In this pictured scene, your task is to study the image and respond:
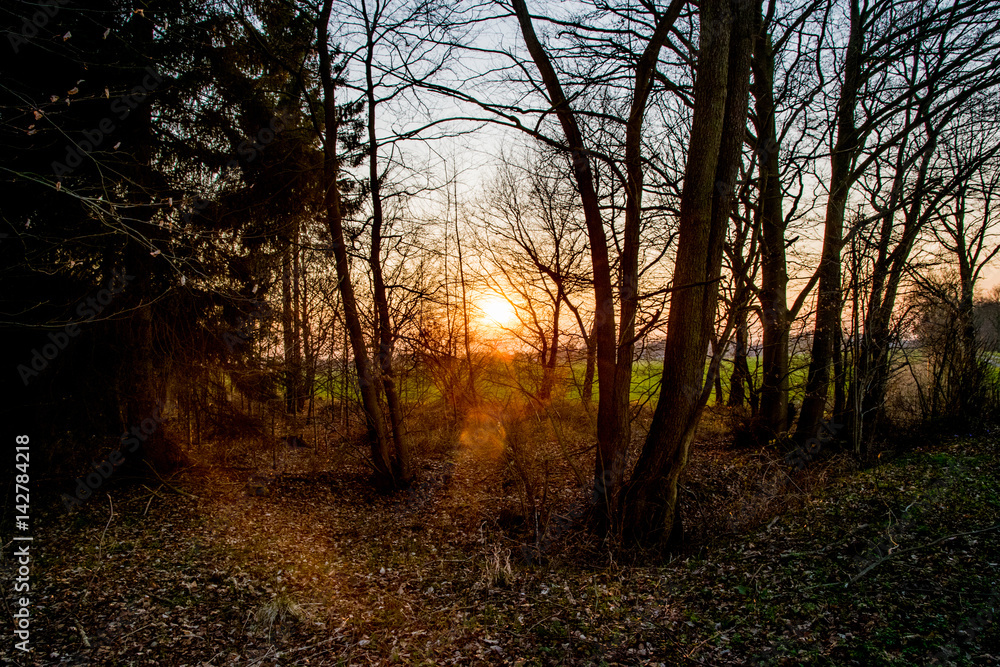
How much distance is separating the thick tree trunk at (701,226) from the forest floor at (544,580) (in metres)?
1.25

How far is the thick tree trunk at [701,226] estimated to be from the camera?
4.93 m

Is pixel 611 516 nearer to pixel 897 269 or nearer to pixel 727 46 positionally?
pixel 727 46

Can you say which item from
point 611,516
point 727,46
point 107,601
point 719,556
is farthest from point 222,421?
point 727,46

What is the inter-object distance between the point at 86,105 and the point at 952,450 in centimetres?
1309

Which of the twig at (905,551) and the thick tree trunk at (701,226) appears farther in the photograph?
the thick tree trunk at (701,226)

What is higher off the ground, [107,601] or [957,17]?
[957,17]

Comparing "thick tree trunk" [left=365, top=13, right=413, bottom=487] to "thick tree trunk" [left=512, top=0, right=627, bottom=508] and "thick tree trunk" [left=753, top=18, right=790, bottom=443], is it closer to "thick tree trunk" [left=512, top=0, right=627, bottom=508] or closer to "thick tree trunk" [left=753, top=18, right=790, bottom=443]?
"thick tree trunk" [left=512, top=0, right=627, bottom=508]

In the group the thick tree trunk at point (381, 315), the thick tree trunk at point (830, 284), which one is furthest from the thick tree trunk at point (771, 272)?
the thick tree trunk at point (381, 315)

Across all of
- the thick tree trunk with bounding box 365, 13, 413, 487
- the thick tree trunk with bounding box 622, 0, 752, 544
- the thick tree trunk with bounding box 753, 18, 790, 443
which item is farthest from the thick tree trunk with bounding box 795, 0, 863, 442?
the thick tree trunk with bounding box 365, 13, 413, 487

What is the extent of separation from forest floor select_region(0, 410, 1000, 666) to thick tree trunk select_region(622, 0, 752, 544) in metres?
1.25

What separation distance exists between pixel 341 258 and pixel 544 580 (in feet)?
19.0

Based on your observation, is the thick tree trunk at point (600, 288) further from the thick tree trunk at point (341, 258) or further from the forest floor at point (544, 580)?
the thick tree trunk at point (341, 258)

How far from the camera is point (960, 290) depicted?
885 centimetres

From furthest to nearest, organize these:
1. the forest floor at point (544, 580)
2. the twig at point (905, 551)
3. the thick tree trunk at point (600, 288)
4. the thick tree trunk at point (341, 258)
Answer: the thick tree trunk at point (341, 258) < the thick tree trunk at point (600, 288) < the twig at point (905, 551) < the forest floor at point (544, 580)
